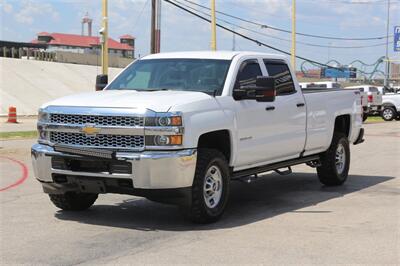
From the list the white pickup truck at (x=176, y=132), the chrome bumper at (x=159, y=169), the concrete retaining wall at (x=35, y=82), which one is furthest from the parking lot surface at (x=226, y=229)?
the concrete retaining wall at (x=35, y=82)

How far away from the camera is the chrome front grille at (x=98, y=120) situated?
21.9 feet

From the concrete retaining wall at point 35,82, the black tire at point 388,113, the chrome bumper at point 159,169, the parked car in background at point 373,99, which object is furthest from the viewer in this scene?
the concrete retaining wall at point 35,82

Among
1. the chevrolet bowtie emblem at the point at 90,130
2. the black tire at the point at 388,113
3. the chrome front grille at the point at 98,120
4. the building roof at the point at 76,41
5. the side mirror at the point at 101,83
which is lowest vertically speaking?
the black tire at the point at 388,113

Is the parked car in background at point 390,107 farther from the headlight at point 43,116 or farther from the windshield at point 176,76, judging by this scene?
the headlight at point 43,116

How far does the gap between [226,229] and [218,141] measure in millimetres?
1169

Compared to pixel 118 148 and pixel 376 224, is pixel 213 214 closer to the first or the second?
pixel 118 148

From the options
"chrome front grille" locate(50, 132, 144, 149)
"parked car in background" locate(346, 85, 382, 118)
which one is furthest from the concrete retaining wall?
"chrome front grille" locate(50, 132, 144, 149)

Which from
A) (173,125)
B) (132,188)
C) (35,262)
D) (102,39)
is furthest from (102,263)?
(102,39)

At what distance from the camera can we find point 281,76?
9000 mm

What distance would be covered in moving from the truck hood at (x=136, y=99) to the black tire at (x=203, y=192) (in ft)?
2.15

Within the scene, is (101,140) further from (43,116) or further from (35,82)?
(35,82)

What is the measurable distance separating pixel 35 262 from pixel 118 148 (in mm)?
1694

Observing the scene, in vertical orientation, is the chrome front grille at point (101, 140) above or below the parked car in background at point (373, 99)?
above

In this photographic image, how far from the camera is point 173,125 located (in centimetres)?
664
